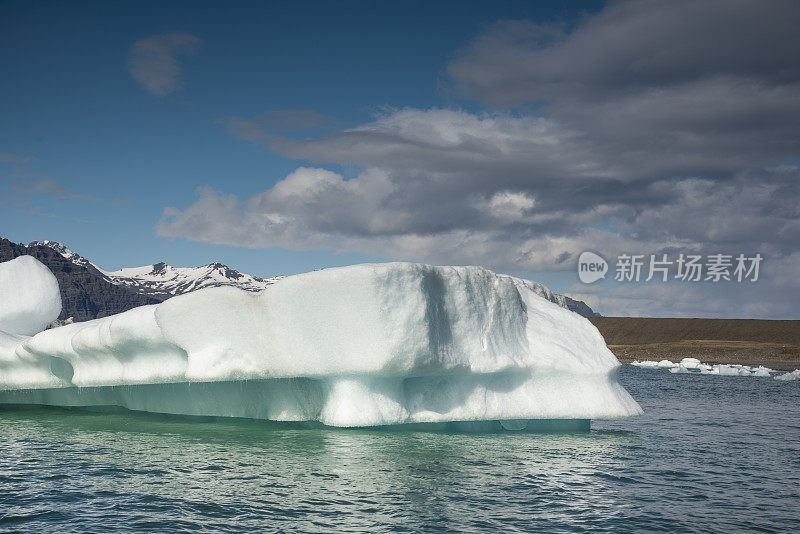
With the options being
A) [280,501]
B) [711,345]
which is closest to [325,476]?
[280,501]

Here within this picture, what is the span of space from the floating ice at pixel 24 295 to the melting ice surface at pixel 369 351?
7569 millimetres

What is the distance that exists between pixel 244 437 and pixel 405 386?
3.60 m

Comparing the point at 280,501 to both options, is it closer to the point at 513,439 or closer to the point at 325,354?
the point at 325,354

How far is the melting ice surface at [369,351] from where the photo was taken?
13.2 m

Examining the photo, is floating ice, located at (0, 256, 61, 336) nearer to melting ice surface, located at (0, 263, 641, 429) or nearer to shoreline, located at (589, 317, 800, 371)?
melting ice surface, located at (0, 263, 641, 429)

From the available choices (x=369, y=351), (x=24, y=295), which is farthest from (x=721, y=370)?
(x=24, y=295)

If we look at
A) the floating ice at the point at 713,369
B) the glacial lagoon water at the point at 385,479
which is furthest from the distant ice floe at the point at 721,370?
the glacial lagoon water at the point at 385,479

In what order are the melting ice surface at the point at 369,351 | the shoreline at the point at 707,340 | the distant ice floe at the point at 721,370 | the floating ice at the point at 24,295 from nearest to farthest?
the melting ice surface at the point at 369,351 → the floating ice at the point at 24,295 → the distant ice floe at the point at 721,370 → the shoreline at the point at 707,340

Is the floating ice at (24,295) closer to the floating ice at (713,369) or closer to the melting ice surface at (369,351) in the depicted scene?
the melting ice surface at (369,351)

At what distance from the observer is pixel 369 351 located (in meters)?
13.1

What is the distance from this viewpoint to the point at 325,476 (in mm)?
10102

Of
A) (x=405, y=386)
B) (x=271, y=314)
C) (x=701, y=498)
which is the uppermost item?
(x=271, y=314)

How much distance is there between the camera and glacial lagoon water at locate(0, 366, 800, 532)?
8133 millimetres

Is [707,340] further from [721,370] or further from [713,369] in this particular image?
[721,370]
